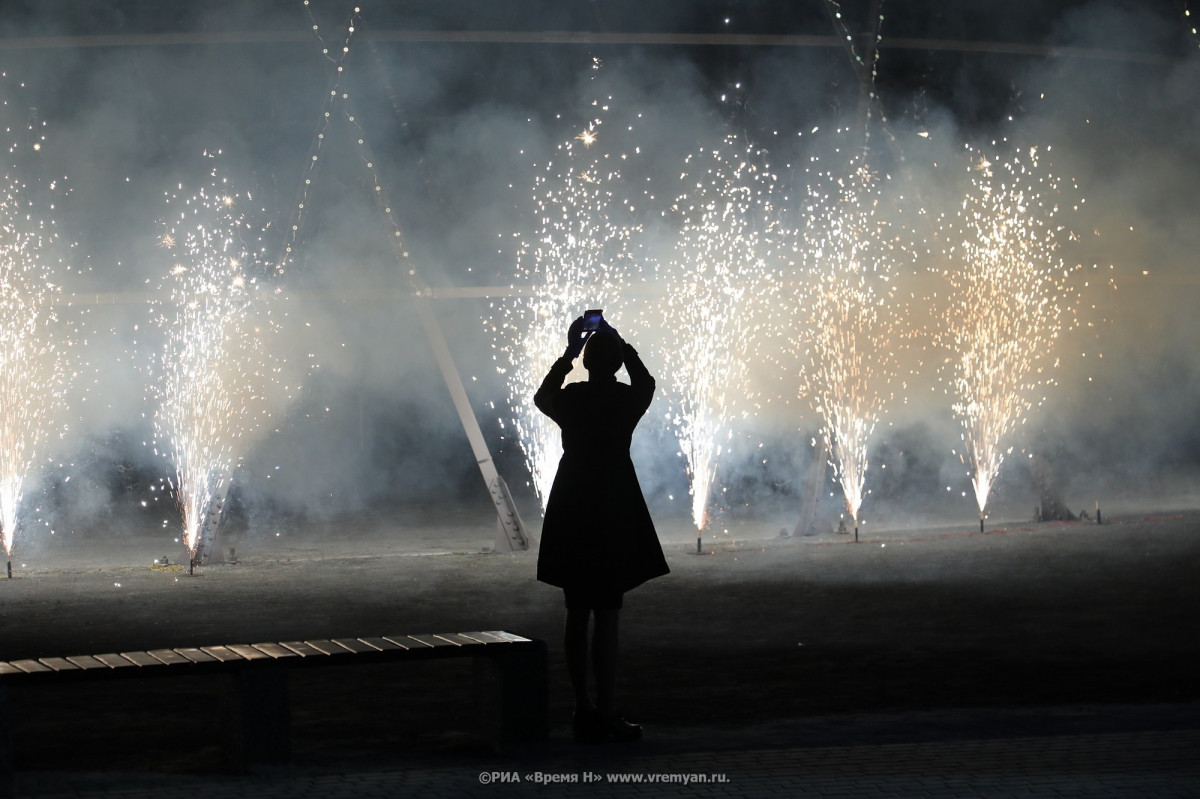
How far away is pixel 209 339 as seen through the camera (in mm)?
16672

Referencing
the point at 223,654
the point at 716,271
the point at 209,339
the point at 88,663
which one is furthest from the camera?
the point at 209,339

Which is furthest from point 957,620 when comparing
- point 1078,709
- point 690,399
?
point 690,399

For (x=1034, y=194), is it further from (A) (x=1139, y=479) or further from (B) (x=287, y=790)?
(B) (x=287, y=790)

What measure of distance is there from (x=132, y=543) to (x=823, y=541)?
7072mm

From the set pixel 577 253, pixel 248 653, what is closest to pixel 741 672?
pixel 248 653

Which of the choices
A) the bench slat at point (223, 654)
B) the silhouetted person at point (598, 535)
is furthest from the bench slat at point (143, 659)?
the silhouetted person at point (598, 535)

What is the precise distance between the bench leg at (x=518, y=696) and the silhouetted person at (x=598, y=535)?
Answer: 0.14 m

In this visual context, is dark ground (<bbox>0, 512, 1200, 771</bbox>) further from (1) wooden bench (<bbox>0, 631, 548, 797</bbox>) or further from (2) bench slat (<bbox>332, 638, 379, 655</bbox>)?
(2) bench slat (<bbox>332, 638, 379, 655</bbox>)

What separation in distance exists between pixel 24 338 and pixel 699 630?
13599 millimetres

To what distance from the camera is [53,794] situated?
4.57 m

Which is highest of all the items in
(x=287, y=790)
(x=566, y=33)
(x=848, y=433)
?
(x=566, y=33)

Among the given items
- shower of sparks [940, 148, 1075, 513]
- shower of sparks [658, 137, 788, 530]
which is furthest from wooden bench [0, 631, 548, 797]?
shower of sparks [940, 148, 1075, 513]

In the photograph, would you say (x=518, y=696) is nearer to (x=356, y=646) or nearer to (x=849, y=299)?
(x=356, y=646)

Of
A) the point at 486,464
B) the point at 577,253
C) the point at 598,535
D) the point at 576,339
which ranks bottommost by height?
the point at 598,535
